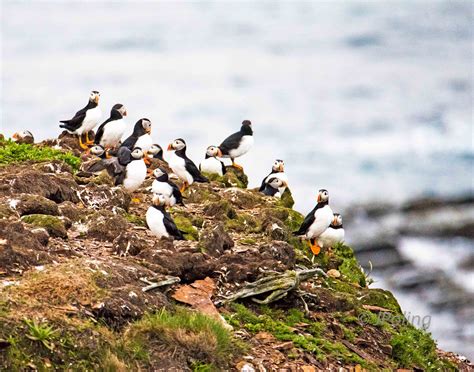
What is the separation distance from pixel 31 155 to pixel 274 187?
454 cm

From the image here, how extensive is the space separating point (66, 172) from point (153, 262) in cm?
424

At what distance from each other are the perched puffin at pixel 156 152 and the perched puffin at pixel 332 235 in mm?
4246

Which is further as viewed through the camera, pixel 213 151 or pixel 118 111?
pixel 213 151

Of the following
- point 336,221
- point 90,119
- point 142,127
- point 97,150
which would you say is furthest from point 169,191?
point 90,119

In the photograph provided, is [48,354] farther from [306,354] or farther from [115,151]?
[115,151]

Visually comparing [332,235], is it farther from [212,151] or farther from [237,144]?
[237,144]

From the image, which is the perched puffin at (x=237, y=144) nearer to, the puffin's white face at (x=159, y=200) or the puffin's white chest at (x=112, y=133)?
the puffin's white chest at (x=112, y=133)

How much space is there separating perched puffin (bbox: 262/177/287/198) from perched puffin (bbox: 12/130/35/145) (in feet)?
13.8

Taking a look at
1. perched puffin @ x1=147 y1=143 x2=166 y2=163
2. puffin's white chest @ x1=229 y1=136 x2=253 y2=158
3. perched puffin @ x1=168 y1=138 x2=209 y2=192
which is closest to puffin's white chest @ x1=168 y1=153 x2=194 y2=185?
perched puffin @ x1=168 y1=138 x2=209 y2=192

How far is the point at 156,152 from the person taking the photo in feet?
60.4

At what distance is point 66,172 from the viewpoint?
14.6 metres

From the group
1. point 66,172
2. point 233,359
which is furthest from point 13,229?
point 66,172

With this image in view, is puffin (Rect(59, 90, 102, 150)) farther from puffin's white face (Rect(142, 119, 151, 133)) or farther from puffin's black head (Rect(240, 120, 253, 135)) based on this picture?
puffin's black head (Rect(240, 120, 253, 135))

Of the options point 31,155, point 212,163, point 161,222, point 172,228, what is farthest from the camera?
point 212,163
